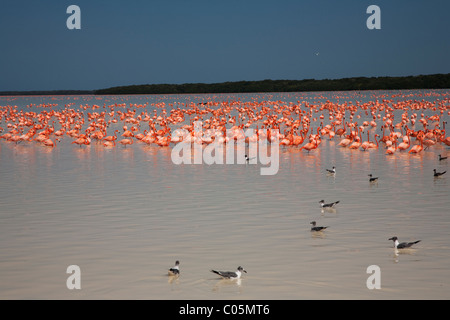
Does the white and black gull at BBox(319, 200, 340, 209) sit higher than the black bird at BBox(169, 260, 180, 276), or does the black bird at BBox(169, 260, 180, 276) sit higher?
the white and black gull at BBox(319, 200, 340, 209)

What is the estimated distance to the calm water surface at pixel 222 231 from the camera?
26.2 feet

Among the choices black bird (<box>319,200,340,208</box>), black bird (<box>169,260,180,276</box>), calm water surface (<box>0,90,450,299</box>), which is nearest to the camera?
calm water surface (<box>0,90,450,299</box>)

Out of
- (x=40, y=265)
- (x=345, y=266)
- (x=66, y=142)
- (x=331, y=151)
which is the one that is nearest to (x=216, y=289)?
(x=345, y=266)

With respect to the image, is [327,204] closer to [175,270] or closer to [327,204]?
[327,204]

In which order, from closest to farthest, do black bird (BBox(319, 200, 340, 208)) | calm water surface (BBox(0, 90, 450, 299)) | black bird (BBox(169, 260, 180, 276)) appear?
1. calm water surface (BBox(0, 90, 450, 299))
2. black bird (BBox(169, 260, 180, 276))
3. black bird (BBox(319, 200, 340, 208))

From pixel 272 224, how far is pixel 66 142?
1912 cm

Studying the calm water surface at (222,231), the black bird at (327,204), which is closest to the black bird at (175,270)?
the calm water surface at (222,231)

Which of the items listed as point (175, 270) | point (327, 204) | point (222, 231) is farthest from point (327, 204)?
point (175, 270)

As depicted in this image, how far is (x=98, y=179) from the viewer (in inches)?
662

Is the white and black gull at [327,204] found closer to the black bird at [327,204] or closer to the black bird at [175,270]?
the black bird at [327,204]

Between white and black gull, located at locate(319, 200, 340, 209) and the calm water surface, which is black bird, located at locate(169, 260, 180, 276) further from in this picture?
white and black gull, located at locate(319, 200, 340, 209)

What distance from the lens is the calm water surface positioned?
7.99 meters

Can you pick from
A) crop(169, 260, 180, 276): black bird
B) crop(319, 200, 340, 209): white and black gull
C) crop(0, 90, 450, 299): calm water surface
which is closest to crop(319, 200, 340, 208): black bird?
crop(319, 200, 340, 209): white and black gull
